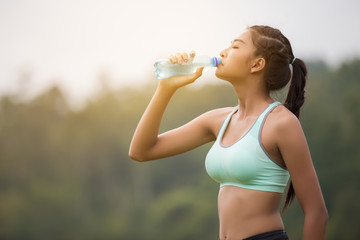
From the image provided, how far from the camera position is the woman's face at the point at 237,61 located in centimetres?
204

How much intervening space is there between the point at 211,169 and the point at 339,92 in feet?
75.5

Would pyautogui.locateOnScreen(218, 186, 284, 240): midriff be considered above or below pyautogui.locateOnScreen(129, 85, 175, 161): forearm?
below

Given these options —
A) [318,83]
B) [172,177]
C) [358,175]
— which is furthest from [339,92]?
[172,177]

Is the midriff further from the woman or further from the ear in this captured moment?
the ear

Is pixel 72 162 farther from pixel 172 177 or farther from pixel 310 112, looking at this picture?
pixel 310 112

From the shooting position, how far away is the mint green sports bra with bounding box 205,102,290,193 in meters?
1.85

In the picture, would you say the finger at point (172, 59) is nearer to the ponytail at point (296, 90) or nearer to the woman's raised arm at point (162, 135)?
the woman's raised arm at point (162, 135)

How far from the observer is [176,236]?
24703 mm

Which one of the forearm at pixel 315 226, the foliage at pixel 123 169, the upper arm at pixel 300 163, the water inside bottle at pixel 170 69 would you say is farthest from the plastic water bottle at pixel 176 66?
the foliage at pixel 123 169

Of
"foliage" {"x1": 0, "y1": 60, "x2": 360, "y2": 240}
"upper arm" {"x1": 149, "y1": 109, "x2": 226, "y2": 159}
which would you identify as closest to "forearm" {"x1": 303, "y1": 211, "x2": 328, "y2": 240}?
"upper arm" {"x1": 149, "y1": 109, "x2": 226, "y2": 159}

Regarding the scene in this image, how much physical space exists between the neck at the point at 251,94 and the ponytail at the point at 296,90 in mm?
95

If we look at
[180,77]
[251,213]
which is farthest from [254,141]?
[180,77]

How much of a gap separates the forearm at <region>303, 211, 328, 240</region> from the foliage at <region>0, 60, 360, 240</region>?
19.9 m

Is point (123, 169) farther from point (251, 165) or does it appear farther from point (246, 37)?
point (251, 165)
